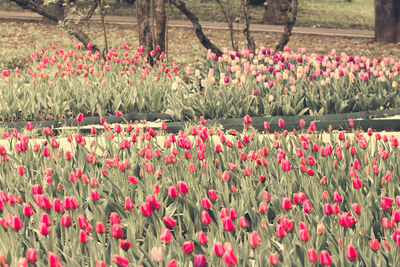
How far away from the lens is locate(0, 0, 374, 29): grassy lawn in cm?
2351

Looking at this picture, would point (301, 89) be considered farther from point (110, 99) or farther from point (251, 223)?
Result: point (251, 223)

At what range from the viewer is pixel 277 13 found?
22203 mm

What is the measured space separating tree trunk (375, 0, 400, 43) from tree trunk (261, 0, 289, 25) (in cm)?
522

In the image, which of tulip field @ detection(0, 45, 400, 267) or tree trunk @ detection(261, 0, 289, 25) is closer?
tulip field @ detection(0, 45, 400, 267)

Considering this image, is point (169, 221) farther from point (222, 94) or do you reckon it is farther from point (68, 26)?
point (68, 26)

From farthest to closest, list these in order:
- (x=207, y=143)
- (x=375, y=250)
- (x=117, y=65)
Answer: (x=117, y=65) → (x=207, y=143) → (x=375, y=250)

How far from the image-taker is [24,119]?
8.13 meters

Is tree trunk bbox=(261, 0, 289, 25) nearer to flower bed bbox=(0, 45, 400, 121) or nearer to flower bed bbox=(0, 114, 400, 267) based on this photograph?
flower bed bbox=(0, 45, 400, 121)

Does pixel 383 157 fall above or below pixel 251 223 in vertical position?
above

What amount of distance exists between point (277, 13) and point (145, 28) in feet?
38.1

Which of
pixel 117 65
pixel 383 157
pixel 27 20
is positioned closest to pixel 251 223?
pixel 383 157

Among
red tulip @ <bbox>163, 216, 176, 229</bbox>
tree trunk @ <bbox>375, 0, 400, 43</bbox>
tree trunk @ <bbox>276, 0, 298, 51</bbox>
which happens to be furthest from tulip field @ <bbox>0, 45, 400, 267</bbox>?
tree trunk @ <bbox>375, 0, 400, 43</bbox>

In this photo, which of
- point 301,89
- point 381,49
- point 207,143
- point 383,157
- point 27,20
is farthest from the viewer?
point 27,20

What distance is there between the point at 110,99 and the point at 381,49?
9851 millimetres
